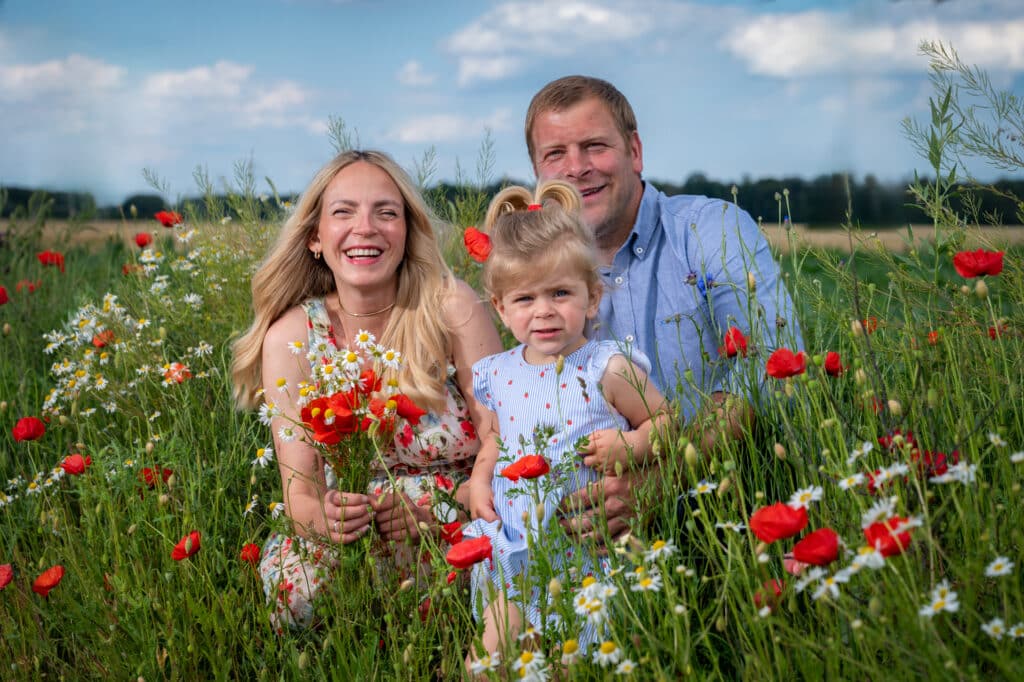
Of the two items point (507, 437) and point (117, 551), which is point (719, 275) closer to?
point (507, 437)

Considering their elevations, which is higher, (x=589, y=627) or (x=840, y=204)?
(x=840, y=204)

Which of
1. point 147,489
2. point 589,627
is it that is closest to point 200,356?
point 147,489

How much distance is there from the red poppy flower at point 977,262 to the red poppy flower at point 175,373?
8.78 feet

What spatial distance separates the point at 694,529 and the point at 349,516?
3.17ft

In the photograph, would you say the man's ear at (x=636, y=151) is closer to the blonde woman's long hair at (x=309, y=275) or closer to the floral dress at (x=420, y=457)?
the blonde woman's long hair at (x=309, y=275)

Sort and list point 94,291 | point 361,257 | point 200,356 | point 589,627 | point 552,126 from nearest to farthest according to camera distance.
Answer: point 589,627
point 361,257
point 552,126
point 200,356
point 94,291

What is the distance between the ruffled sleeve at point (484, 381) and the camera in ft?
10.1

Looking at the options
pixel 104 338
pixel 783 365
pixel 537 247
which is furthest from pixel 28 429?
pixel 783 365

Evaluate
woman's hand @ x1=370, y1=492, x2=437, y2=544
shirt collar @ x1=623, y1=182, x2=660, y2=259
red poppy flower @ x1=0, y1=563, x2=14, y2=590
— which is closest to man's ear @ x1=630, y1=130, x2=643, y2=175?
shirt collar @ x1=623, y1=182, x2=660, y2=259

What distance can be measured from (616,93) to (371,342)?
5.38 feet

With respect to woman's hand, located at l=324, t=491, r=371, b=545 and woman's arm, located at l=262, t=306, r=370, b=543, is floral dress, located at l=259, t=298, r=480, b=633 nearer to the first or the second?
woman's arm, located at l=262, t=306, r=370, b=543

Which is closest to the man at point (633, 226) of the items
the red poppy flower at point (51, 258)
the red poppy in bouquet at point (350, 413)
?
the red poppy in bouquet at point (350, 413)

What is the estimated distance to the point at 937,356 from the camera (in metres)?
2.67

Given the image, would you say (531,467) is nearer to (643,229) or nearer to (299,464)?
(299,464)
